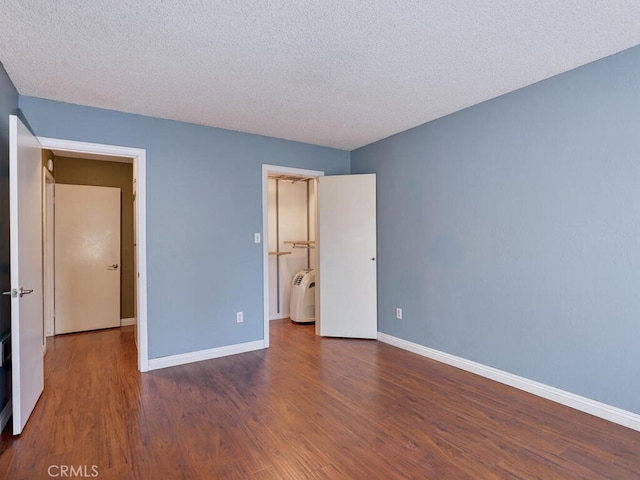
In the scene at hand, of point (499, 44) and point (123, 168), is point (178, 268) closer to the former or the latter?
point (123, 168)

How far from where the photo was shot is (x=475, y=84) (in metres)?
2.70

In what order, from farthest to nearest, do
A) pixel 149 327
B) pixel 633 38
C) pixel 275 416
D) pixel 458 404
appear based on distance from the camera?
pixel 149 327
pixel 458 404
pixel 275 416
pixel 633 38

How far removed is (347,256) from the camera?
4324 mm

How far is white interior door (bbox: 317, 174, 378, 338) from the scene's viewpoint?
427cm

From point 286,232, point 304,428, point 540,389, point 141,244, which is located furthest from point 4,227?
point 540,389

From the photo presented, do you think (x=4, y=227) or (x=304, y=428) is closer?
(x=304, y=428)

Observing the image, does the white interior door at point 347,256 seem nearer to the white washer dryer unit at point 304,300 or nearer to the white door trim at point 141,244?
the white washer dryer unit at point 304,300

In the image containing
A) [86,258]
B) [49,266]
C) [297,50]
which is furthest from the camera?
[86,258]

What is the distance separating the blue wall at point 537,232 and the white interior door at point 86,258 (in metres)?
4.01

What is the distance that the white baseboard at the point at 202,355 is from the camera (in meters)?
3.33

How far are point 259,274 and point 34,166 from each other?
216 centimetres

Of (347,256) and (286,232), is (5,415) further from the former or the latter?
(286,232)

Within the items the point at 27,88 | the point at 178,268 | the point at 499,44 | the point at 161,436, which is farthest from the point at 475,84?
the point at 27,88

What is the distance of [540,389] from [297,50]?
2.96 metres
